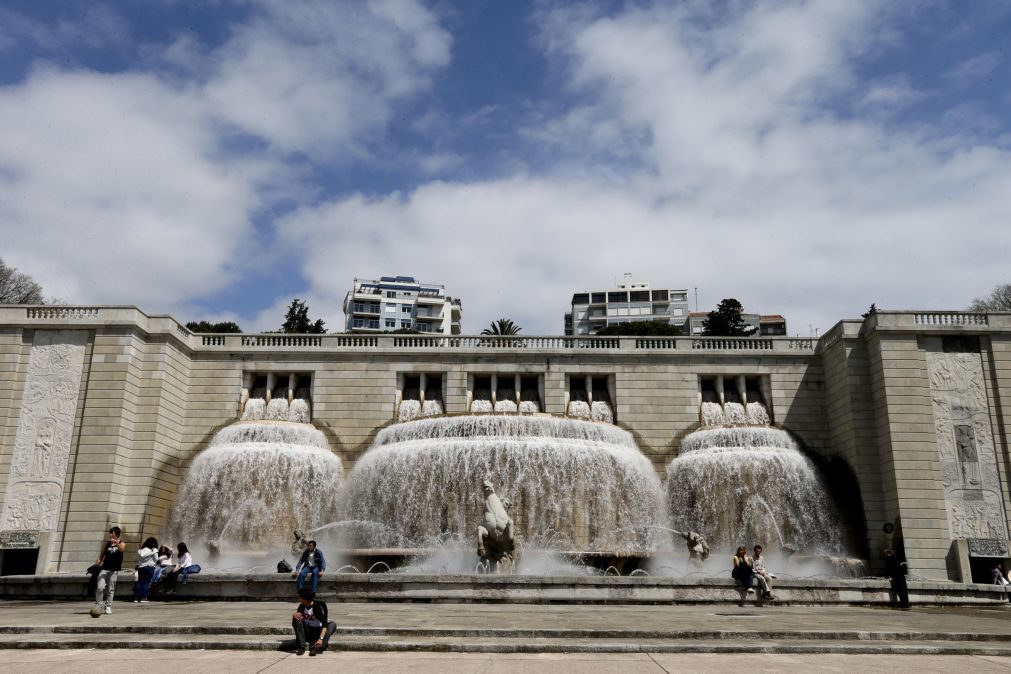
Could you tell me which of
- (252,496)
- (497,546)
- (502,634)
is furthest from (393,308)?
(502,634)

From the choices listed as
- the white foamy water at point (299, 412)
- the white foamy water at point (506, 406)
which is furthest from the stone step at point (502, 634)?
the white foamy water at point (506, 406)

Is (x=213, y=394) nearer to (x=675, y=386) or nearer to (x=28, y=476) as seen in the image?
(x=28, y=476)

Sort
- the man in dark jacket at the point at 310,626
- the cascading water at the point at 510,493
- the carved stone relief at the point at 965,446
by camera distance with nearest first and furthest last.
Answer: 1. the man in dark jacket at the point at 310,626
2. the cascading water at the point at 510,493
3. the carved stone relief at the point at 965,446

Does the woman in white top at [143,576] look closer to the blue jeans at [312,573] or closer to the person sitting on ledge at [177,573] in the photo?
the person sitting on ledge at [177,573]

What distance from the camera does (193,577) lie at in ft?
51.3

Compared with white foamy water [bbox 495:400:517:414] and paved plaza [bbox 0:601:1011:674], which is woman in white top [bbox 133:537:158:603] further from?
white foamy water [bbox 495:400:517:414]

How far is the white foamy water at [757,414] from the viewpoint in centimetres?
2869

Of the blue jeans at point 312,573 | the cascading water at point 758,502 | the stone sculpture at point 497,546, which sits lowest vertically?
the blue jeans at point 312,573

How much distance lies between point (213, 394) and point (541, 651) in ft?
71.6

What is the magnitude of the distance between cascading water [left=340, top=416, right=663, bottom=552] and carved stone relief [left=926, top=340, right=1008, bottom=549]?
8.48 metres

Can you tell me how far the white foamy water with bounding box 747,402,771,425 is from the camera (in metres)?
28.7

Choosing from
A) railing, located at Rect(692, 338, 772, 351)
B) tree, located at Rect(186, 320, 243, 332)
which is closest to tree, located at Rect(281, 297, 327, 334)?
tree, located at Rect(186, 320, 243, 332)

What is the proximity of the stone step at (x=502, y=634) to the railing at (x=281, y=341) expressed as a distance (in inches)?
764

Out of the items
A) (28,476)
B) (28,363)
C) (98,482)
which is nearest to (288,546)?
(98,482)
